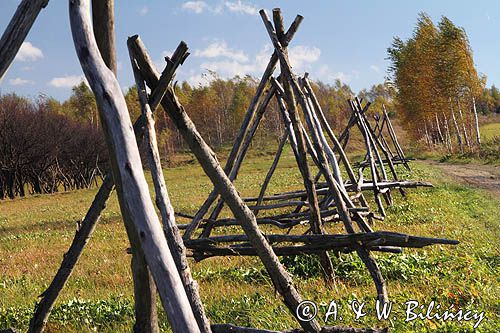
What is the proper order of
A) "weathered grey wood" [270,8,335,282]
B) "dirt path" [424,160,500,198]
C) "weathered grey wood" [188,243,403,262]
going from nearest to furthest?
"weathered grey wood" [188,243,403,262] < "weathered grey wood" [270,8,335,282] < "dirt path" [424,160,500,198]

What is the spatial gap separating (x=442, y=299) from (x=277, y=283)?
200 centimetres

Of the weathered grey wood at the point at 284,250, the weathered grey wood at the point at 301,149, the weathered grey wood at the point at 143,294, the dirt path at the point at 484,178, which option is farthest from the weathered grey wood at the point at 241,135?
the dirt path at the point at 484,178

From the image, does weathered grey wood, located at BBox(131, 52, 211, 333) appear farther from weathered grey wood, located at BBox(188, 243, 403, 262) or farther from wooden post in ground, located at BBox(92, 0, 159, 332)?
weathered grey wood, located at BBox(188, 243, 403, 262)

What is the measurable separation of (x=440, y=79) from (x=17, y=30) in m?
42.9

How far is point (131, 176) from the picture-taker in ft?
8.76

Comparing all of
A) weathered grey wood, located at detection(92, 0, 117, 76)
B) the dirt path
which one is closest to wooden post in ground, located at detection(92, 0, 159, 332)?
weathered grey wood, located at detection(92, 0, 117, 76)

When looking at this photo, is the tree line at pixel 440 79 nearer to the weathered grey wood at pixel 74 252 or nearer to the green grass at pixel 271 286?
the green grass at pixel 271 286

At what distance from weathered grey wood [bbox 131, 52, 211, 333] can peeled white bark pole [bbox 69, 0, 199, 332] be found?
573mm

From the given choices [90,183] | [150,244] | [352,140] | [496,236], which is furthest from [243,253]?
[352,140]

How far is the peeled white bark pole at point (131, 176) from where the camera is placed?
2492 millimetres

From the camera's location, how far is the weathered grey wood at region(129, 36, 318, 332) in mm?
3750

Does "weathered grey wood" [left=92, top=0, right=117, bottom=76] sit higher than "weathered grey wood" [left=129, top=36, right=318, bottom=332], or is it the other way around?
"weathered grey wood" [left=92, top=0, right=117, bottom=76]

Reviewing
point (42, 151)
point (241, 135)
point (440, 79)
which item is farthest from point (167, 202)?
point (42, 151)

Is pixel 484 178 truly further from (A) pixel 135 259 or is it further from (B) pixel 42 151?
(B) pixel 42 151
